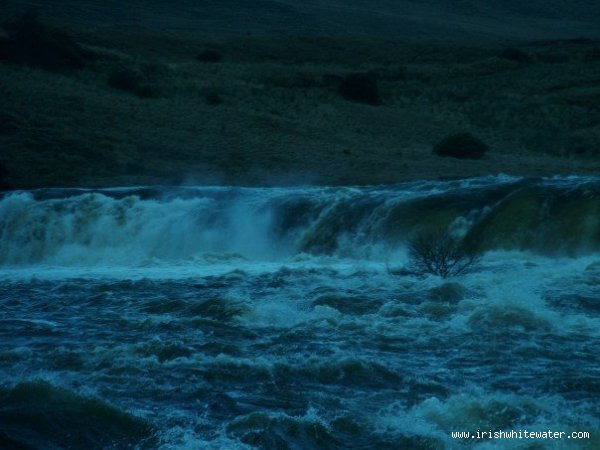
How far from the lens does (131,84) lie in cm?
3850

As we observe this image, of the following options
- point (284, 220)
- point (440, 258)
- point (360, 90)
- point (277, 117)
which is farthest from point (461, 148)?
point (440, 258)

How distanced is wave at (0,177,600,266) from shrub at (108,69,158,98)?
1475cm

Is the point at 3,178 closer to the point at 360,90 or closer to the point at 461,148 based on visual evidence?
the point at 461,148

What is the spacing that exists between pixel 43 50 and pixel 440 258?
1185 inches

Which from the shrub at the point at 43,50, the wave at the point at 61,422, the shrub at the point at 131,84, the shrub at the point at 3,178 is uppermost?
the wave at the point at 61,422

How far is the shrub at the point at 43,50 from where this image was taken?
40.2 meters

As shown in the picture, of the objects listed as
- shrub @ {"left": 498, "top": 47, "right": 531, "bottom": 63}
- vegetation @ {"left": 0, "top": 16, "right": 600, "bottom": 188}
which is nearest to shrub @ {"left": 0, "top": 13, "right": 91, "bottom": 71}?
vegetation @ {"left": 0, "top": 16, "right": 600, "bottom": 188}

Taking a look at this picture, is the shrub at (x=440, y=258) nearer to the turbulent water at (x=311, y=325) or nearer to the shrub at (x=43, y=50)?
the turbulent water at (x=311, y=325)

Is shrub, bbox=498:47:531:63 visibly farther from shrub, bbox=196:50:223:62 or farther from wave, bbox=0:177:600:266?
wave, bbox=0:177:600:266

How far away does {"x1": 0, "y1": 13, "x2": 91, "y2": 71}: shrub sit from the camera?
40.2 metres

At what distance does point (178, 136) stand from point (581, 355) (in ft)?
76.3

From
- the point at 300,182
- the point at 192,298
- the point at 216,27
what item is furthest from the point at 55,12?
the point at 192,298

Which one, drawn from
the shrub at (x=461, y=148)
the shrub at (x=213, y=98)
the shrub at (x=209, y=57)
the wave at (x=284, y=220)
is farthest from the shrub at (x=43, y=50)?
the wave at (x=284, y=220)

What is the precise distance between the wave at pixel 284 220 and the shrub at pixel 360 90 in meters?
18.4
